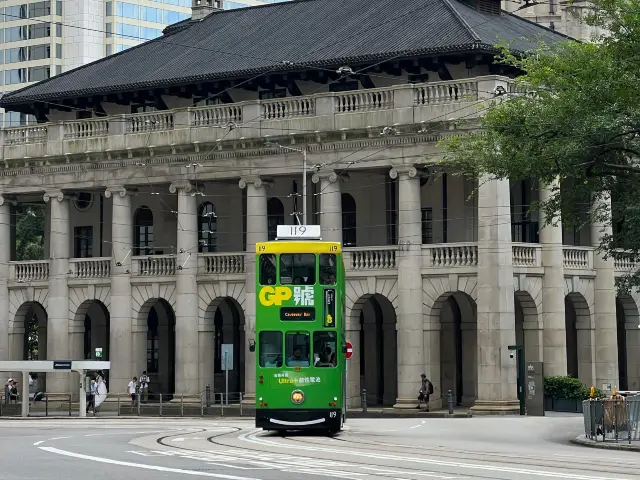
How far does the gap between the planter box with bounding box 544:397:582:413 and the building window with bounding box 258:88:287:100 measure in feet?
59.2

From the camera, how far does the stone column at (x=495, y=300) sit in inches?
2306

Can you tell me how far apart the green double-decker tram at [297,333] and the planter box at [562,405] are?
21186mm

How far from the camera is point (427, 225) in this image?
6575 centimetres

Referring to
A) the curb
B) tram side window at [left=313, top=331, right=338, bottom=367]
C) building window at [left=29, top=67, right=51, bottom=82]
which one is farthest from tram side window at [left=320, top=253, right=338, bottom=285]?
building window at [left=29, top=67, right=51, bottom=82]

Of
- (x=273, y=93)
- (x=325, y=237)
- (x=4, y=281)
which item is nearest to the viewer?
(x=325, y=237)

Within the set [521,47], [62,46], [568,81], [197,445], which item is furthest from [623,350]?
[62,46]

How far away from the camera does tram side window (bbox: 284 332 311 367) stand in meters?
40.2

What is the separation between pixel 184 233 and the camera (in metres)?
67.1

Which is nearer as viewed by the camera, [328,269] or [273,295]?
[273,295]

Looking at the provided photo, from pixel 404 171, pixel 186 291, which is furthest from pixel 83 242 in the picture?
pixel 404 171

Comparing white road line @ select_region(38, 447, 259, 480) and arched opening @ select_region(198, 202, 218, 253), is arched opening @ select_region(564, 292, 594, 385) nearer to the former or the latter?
arched opening @ select_region(198, 202, 218, 253)

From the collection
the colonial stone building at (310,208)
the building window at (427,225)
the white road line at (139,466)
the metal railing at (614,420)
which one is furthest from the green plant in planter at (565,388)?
the white road line at (139,466)

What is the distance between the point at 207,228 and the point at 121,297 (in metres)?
5.95

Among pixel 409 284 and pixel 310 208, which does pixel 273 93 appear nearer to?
pixel 310 208
